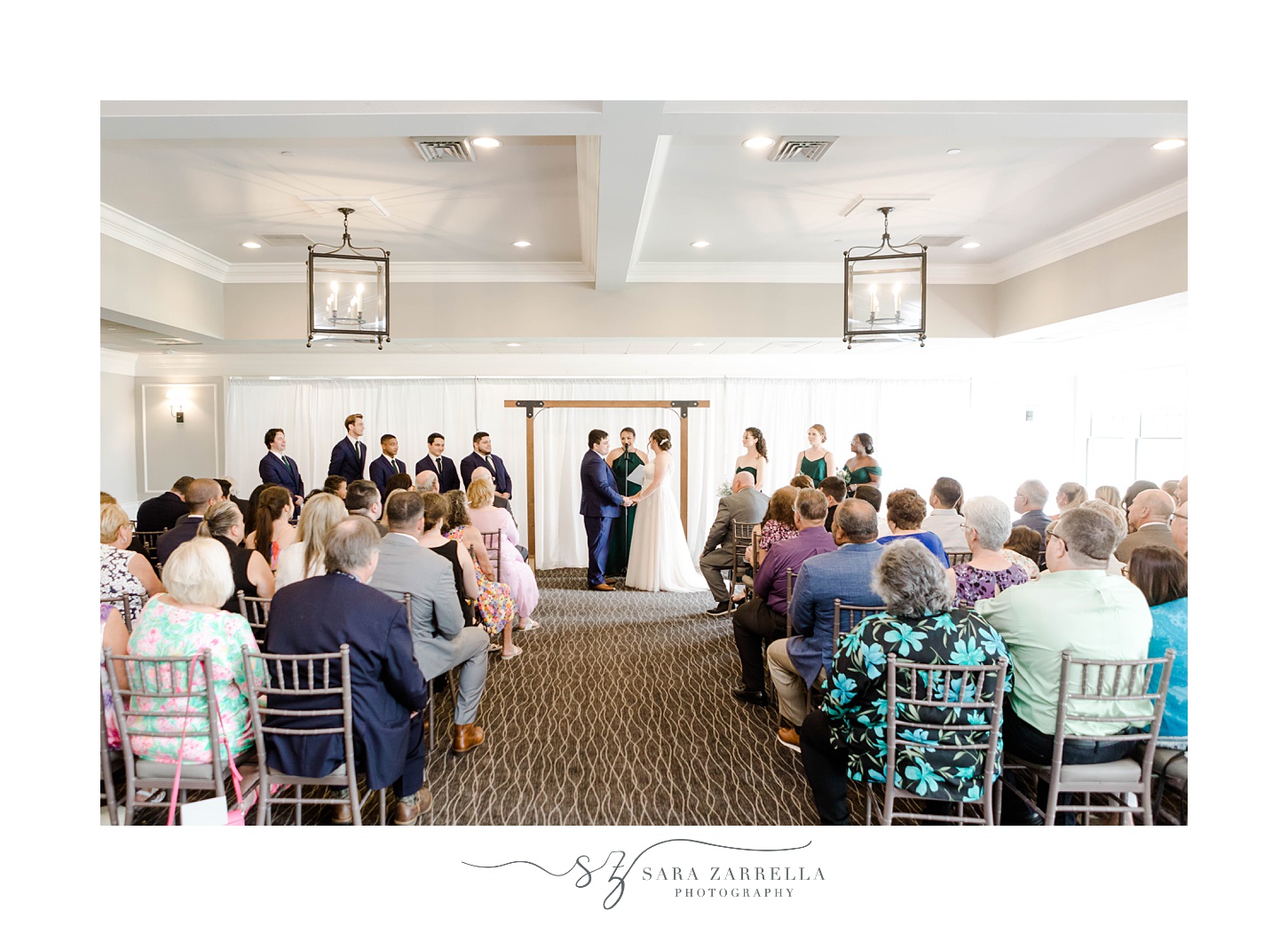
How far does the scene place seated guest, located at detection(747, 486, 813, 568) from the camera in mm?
3920

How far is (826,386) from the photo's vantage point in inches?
315

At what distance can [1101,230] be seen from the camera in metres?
4.59

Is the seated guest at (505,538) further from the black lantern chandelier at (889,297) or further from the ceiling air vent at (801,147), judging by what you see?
the ceiling air vent at (801,147)

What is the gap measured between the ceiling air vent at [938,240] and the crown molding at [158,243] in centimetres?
516

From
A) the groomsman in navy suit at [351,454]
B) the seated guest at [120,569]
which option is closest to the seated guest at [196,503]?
the seated guest at [120,569]

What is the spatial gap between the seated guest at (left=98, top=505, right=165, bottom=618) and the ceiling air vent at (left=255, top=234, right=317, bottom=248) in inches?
96.6

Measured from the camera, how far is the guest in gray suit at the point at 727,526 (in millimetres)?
5051

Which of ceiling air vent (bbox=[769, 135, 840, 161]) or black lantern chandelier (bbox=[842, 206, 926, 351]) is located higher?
ceiling air vent (bbox=[769, 135, 840, 161])

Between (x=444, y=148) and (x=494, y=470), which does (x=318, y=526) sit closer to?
(x=444, y=148)

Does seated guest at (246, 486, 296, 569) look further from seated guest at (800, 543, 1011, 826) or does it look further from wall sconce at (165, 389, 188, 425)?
wall sconce at (165, 389, 188, 425)

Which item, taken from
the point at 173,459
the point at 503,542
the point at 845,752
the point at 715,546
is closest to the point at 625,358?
the point at 715,546

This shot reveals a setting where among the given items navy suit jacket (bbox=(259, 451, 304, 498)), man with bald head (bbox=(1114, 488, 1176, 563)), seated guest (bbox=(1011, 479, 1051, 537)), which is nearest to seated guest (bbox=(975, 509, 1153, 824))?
man with bald head (bbox=(1114, 488, 1176, 563))

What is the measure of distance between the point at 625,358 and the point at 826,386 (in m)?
2.30

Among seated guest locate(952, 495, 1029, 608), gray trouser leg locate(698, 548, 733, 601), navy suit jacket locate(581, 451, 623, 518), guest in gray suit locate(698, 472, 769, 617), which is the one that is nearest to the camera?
seated guest locate(952, 495, 1029, 608)
